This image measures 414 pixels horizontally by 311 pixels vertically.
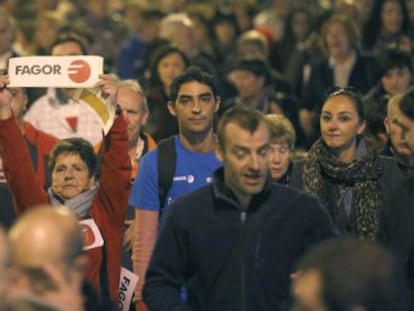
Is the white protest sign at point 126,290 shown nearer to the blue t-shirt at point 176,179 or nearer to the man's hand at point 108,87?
the blue t-shirt at point 176,179

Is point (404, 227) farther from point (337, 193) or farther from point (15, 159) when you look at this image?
point (15, 159)

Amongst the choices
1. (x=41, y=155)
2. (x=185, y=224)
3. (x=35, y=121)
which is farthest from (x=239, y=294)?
(x=35, y=121)

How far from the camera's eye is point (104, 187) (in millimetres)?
10195

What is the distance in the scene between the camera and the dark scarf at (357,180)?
10148mm

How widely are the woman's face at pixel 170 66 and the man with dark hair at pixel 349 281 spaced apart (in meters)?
7.68

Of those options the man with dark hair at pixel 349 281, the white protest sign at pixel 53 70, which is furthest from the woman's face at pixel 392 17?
the man with dark hair at pixel 349 281

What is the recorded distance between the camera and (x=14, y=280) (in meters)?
7.04

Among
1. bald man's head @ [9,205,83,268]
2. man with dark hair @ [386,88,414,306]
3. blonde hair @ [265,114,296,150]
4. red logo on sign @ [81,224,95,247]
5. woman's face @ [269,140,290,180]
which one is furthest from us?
blonde hair @ [265,114,296,150]

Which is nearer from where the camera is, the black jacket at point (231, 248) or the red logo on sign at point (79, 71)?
the black jacket at point (231, 248)

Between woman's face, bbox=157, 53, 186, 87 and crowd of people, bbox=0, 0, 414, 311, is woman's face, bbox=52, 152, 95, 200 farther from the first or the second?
woman's face, bbox=157, 53, 186, 87

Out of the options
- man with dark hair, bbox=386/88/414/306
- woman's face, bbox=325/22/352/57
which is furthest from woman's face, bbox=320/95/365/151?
woman's face, bbox=325/22/352/57

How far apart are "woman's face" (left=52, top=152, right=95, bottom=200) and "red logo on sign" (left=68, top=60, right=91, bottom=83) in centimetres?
46

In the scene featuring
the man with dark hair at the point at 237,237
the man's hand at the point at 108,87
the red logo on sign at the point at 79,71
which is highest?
the red logo on sign at the point at 79,71

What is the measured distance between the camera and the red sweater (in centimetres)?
983
